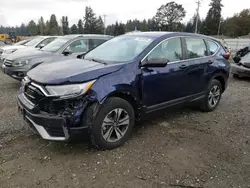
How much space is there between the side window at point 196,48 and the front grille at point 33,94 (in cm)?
285

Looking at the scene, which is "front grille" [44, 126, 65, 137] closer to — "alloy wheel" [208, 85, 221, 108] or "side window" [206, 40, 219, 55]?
"alloy wheel" [208, 85, 221, 108]

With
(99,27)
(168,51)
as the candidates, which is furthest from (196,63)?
(99,27)

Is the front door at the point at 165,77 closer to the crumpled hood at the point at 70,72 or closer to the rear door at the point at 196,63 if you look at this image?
the rear door at the point at 196,63

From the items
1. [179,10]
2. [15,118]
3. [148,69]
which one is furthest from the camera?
[179,10]

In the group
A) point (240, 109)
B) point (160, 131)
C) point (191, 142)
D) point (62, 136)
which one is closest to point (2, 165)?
point (62, 136)

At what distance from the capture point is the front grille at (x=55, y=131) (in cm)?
307

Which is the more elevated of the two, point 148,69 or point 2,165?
point 148,69

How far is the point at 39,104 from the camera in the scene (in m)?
3.12

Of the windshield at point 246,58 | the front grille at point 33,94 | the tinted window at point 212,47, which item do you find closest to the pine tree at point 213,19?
the windshield at point 246,58

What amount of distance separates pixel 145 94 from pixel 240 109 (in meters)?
3.13

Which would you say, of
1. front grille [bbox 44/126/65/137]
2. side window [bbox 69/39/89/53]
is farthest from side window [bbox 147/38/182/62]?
side window [bbox 69/39/89/53]

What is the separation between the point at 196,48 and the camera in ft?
16.0

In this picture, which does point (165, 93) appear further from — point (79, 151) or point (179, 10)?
point (179, 10)

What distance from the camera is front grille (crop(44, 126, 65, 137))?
3.07 m
